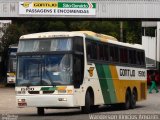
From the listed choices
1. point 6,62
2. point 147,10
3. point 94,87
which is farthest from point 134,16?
point 94,87

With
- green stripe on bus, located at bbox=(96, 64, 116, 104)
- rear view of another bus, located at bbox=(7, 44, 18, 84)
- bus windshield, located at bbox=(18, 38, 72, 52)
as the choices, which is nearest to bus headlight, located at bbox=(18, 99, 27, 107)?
bus windshield, located at bbox=(18, 38, 72, 52)

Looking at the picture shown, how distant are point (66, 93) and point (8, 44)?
38.3m

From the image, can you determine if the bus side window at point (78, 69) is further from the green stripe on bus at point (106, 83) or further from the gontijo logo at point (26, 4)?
the gontijo logo at point (26, 4)

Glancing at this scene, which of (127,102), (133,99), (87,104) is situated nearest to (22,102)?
(87,104)

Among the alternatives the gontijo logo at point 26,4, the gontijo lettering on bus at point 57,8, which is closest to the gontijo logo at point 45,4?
the gontijo lettering on bus at point 57,8

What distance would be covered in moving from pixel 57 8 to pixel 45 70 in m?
27.6

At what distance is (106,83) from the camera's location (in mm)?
24672

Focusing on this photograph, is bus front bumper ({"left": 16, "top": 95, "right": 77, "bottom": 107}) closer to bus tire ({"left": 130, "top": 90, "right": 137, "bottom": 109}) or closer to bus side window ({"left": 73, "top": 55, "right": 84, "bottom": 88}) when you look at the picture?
bus side window ({"left": 73, "top": 55, "right": 84, "bottom": 88})

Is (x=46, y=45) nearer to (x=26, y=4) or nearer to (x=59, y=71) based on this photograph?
(x=59, y=71)

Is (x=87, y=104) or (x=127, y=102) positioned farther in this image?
(x=127, y=102)

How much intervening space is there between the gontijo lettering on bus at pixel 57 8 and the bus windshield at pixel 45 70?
2713cm

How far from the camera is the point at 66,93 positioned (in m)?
21.0

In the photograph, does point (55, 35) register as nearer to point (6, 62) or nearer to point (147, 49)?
point (6, 62)

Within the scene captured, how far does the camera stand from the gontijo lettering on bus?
4838cm
